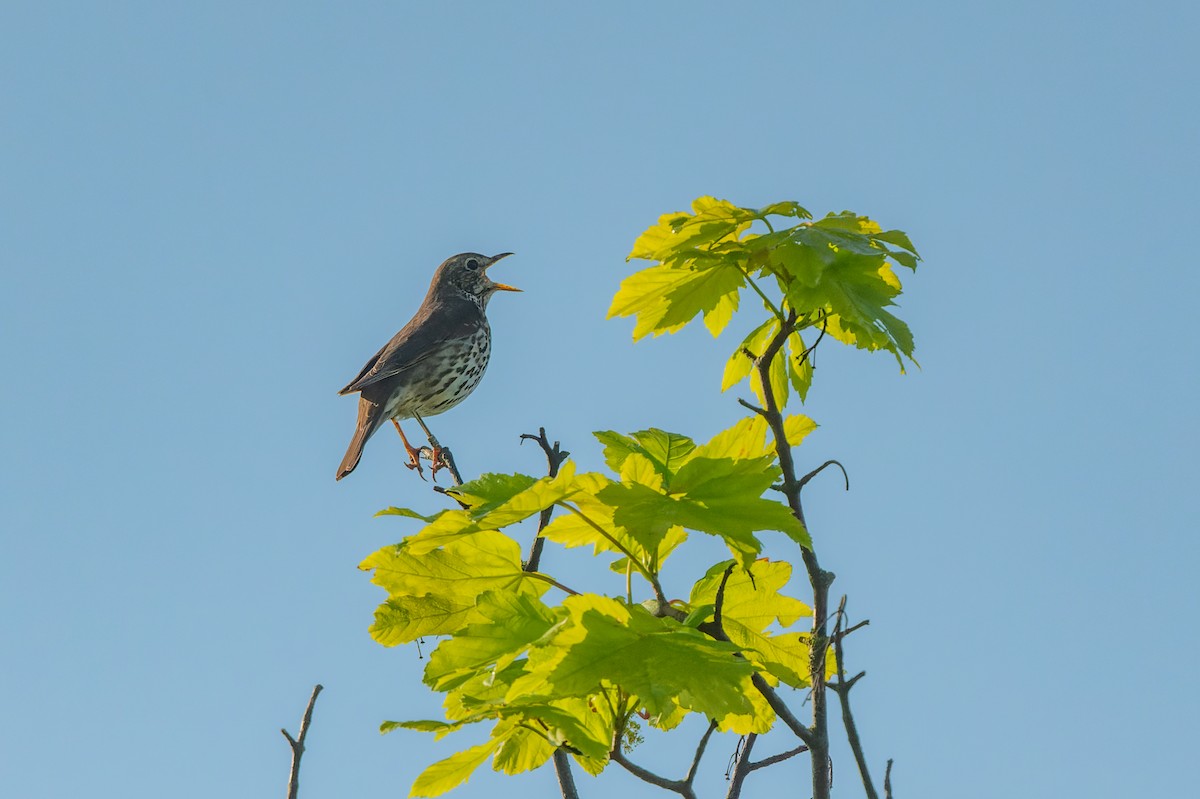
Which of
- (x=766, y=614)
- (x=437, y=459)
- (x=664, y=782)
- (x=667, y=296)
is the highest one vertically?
(x=437, y=459)

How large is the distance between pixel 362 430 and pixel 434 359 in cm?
109

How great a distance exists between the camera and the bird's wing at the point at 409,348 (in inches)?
403

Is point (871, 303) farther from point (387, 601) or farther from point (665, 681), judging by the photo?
point (387, 601)

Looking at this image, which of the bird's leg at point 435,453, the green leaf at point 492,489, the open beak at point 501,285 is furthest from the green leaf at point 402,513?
the open beak at point 501,285

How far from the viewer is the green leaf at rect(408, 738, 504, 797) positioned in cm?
263

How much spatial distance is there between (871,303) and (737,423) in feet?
1.47

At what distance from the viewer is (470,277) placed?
12.2m

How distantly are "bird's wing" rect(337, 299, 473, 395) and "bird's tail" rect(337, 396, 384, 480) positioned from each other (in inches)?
7.2

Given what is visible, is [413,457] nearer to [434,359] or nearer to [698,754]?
[434,359]

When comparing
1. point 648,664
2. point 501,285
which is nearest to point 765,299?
point 648,664

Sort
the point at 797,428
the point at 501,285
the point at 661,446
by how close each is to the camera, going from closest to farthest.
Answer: the point at 661,446 → the point at 797,428 → the point at 501,285

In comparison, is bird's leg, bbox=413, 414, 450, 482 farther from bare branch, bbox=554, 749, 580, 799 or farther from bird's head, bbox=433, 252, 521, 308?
bare branch, bbox=554, 749, 580, 799

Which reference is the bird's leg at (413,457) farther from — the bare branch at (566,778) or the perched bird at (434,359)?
the bare branch at (566,778)

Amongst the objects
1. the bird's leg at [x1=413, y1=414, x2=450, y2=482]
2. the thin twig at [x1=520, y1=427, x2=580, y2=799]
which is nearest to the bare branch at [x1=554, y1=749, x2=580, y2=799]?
the thin twig at [x1=520, y1=427, x2=580, y2=799]
